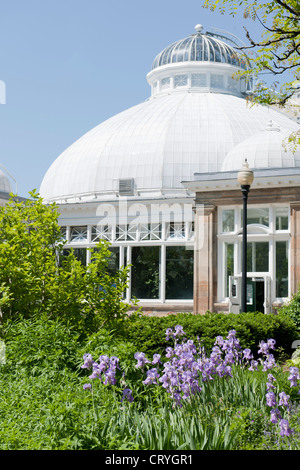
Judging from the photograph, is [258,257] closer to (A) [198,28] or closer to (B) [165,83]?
(B) [165,83]

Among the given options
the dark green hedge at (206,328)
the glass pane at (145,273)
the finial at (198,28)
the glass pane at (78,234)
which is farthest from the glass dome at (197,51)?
the dark green hedge at (206,328)

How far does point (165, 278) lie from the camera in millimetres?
31859

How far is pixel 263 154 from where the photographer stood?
2905cm

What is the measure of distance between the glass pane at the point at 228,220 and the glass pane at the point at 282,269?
218 centimetres

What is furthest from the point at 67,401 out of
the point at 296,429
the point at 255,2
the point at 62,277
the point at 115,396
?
the point at 255,2

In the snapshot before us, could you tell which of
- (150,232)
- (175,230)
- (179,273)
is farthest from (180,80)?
(179,273)

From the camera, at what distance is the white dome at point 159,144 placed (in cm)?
3731

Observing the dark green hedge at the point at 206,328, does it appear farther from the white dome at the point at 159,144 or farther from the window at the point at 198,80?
the window at the point at 198,80

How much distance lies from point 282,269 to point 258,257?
1.21 m

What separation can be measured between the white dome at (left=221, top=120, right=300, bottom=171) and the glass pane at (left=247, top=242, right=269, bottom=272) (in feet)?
12.6

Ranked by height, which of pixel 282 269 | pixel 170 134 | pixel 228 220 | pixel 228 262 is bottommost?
pixel 282 269

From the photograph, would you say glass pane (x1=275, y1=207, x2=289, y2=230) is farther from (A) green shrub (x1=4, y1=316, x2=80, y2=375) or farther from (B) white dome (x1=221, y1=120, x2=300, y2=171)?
(A) green shrub (x1=4, y1=316, x2=80, y2=375)

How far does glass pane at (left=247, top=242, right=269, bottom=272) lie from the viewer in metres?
27.3
